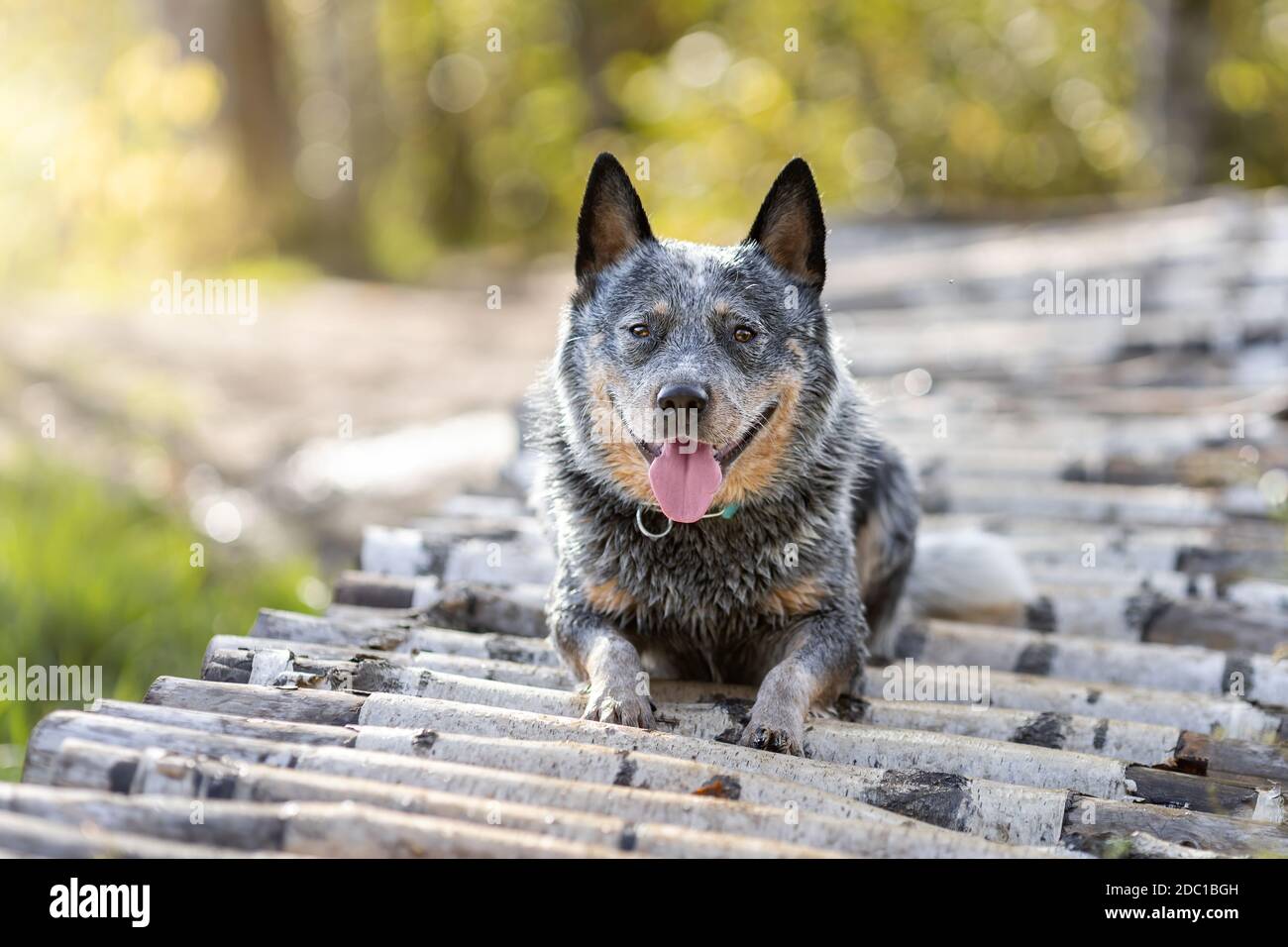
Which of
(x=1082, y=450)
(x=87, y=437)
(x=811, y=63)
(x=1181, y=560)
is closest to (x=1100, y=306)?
(x=1082, y=450)

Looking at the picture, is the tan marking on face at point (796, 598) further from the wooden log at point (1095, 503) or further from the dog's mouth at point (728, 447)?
the wooden log at point (1095, 503)

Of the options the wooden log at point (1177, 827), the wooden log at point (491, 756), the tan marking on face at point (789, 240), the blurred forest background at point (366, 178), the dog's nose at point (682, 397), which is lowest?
the wooden log at point (1177, 827)

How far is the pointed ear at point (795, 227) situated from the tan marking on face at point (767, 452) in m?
0.40

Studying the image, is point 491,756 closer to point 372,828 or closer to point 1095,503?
point 372,828

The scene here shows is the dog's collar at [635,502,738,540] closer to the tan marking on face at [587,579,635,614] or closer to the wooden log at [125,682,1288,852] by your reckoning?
the tan marking on face at [587,579,635,614]

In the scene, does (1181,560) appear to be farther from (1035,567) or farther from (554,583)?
(554,583)

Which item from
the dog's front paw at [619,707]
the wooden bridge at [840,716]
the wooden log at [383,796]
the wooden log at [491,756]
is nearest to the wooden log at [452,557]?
the wooden bridge at [840,716]

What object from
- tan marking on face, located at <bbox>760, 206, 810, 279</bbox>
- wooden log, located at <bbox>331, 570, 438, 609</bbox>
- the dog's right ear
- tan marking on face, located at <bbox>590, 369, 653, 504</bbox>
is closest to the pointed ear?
tan marking on face, located at <bbox>760, 206, 810, 279</bbox>

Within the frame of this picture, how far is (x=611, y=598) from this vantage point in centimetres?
332

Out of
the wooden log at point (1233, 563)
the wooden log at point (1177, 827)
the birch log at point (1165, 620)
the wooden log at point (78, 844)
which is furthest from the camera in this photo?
the wooden log at point (1233, 563)

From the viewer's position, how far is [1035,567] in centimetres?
437

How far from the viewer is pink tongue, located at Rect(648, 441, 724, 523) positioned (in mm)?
3105

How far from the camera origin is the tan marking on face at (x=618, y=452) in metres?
3.25

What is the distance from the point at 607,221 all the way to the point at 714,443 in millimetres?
834
